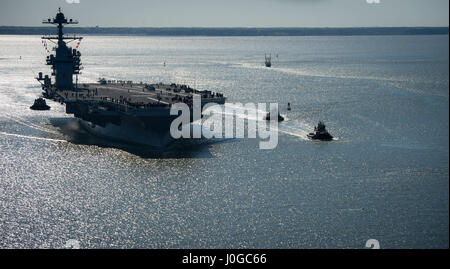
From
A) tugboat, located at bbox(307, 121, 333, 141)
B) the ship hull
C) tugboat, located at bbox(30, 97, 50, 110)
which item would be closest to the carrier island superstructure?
the ship hull

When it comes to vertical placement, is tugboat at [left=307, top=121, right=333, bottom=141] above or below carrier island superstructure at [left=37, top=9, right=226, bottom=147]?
below

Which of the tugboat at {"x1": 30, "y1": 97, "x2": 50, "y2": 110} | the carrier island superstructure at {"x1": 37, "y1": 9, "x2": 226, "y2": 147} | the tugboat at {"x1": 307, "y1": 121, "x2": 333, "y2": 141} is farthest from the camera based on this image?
the tugboat at {"x1": 30, "y1": 97, "x2": 50, "y2": 110}

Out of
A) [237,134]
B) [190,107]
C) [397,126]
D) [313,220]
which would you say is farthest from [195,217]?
[397,126]

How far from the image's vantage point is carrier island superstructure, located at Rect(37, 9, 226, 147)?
184 feet

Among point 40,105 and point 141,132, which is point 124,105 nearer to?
point 141,132

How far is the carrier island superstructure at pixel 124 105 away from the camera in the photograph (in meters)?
56.1

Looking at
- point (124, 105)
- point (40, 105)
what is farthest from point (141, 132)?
point (40, 105)

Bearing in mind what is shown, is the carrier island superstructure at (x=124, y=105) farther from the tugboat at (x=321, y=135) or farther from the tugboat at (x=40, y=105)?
the tugboat at (x=321, y=135)

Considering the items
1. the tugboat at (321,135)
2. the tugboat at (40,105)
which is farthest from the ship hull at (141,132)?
the tugboat at (40,105)

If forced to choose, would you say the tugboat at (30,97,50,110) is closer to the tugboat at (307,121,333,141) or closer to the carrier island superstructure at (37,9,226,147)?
the carrier island superstructure at (37,9,226,147)

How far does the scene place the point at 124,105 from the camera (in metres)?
57.6

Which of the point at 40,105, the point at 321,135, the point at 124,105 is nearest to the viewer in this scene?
the point at 124,105
